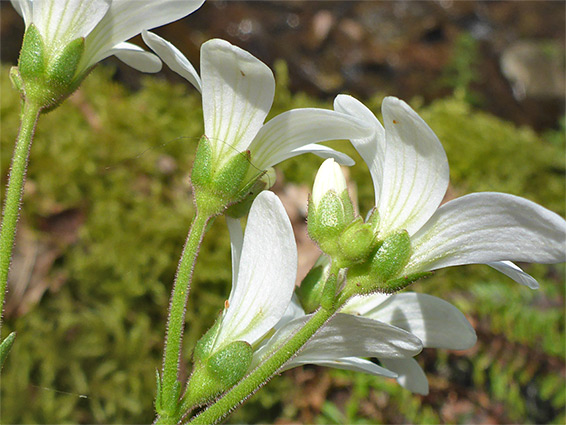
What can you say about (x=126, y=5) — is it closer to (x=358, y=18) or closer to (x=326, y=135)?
(x=326, y=135)

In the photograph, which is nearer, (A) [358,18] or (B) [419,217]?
(B) [419,217]

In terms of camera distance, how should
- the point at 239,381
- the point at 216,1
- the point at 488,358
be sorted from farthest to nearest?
the point at 216,1 < the point at 488,358 < the point at 239,381

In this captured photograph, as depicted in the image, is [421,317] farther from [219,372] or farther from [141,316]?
[141,316]

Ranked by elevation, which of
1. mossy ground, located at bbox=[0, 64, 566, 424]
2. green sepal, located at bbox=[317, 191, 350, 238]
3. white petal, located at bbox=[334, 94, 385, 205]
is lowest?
mossy ground, located at bbox=[0, 64, 566, 424]

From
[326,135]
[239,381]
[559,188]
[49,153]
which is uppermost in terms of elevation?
[326,135]

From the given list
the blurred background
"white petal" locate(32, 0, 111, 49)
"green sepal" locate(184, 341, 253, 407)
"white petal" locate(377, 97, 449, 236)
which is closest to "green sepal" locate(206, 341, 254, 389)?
"green sepal" locate(184, 341, 253, 407)

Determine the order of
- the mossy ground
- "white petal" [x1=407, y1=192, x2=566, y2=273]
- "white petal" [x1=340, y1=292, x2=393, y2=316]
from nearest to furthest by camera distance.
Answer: "white petal" [x1=407, y1=192, x2=566, y2=273] → "white petal" [x1=340, y1=292, x2=393, y2=316] → the mossy ground

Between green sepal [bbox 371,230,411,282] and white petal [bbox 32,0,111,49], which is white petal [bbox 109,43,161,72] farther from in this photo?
green sepal [bbox 371,230,411,282]

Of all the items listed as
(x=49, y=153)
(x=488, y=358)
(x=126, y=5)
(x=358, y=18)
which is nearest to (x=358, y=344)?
(x=126, y=5)
